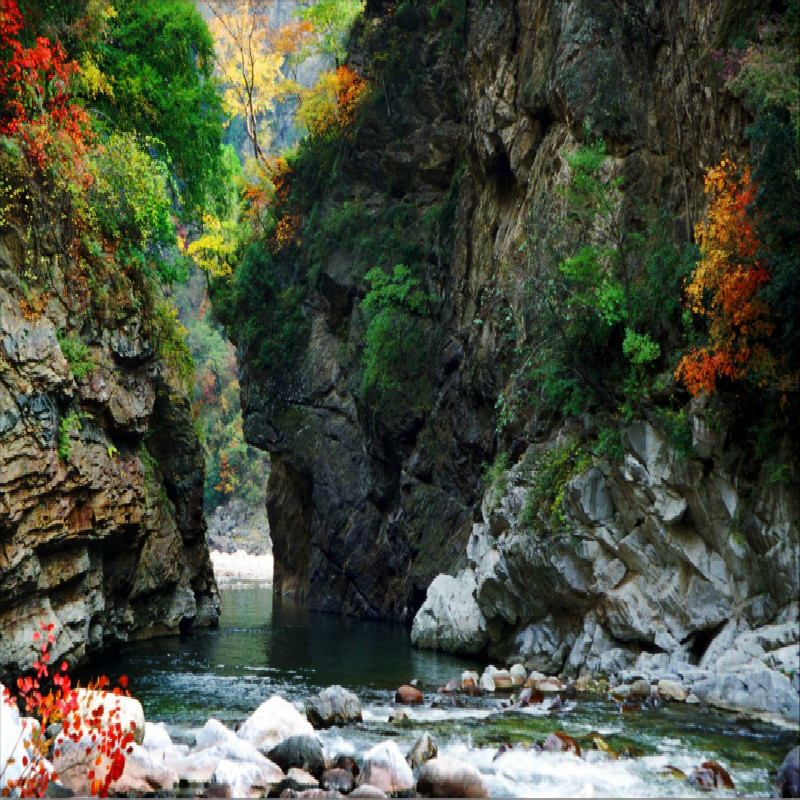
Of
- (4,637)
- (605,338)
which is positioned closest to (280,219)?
(605,338)

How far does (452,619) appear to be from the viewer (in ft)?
69.4

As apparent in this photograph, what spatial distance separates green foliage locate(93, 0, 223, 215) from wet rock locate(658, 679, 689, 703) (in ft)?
55.1

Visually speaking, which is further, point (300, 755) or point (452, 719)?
point (452, 719)

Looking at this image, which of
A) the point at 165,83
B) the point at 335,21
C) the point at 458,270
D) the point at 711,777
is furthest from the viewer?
the point at 335,21

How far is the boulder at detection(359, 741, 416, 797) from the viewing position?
865cm

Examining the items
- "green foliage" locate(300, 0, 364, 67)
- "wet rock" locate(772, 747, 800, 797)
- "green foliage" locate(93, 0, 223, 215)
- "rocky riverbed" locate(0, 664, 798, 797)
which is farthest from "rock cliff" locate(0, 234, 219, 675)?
"green foliage" locate(300, 0, 364, 67)

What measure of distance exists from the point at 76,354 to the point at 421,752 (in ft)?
36.6

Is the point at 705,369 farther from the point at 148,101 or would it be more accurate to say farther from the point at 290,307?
the point at 290,307

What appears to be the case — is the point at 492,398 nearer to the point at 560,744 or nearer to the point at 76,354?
the point at 76,354

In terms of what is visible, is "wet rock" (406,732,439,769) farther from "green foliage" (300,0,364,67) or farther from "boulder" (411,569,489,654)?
"green foliage" (300,0,364,67)

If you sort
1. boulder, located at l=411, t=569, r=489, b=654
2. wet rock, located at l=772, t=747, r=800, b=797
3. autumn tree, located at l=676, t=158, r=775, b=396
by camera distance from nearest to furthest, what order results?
1. wet rock, located at l=772, t=747, r=800, b=797
2. autumn tree, located at l=676, t=158, r=775, b=396
3. boulder, located at l=411, t=569, r=489, b=654

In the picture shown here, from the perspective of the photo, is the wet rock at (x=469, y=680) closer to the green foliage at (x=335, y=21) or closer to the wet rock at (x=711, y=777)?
the wet rock at (x=711, y=777)

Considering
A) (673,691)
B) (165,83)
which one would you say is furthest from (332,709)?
(165,83)

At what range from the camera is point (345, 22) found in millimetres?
35469
